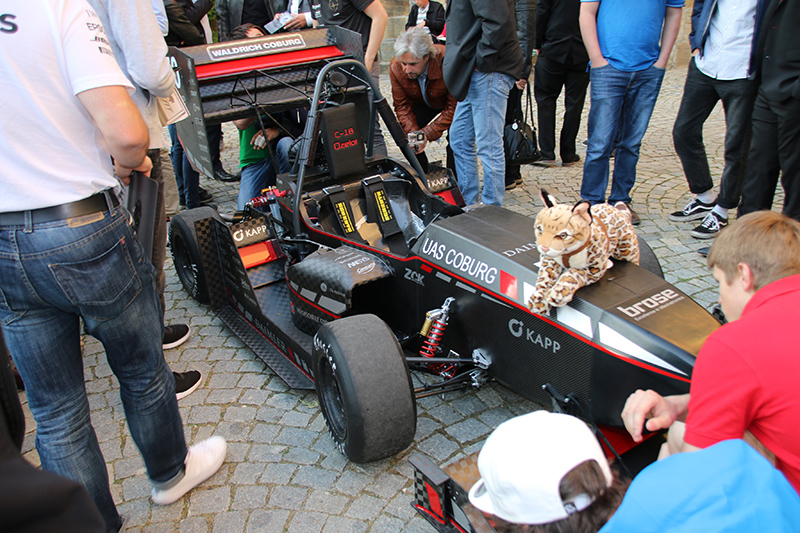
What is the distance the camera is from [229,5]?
6176mm

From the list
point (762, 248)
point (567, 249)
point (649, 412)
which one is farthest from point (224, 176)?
point (762, 248)

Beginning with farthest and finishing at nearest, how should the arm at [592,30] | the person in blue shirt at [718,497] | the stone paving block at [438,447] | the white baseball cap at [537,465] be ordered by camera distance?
1. the arm at [592,30]
2. the stone paving block at [438,447]
3. the white baseball cap at [537,465]
4. the person in blue shirt at [718,497]

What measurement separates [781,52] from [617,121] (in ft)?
4.30

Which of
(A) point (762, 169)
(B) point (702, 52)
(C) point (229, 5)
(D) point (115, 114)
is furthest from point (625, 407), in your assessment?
(C) point (229, 5)

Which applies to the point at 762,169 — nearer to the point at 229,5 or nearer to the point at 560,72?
the point at 560,72

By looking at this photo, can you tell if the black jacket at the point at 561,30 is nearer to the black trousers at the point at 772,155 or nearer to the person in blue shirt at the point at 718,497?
the black trousers at the point at 772,155

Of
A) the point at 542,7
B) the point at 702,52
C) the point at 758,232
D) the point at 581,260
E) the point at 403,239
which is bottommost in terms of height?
the point at 403,239

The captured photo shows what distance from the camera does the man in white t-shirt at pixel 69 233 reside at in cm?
173

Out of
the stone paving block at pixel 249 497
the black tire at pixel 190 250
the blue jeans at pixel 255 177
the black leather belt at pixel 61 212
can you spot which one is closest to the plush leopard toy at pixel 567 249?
the stone paving block at pixel 249 497

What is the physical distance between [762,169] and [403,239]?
2869 mm

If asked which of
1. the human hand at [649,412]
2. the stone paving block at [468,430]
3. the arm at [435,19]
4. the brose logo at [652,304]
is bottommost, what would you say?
the stone paving block at [468,430]

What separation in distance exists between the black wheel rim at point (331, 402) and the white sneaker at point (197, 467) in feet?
1.81

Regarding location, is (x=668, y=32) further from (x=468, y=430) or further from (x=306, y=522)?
(x=306, y=522)

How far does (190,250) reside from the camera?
4016mm
